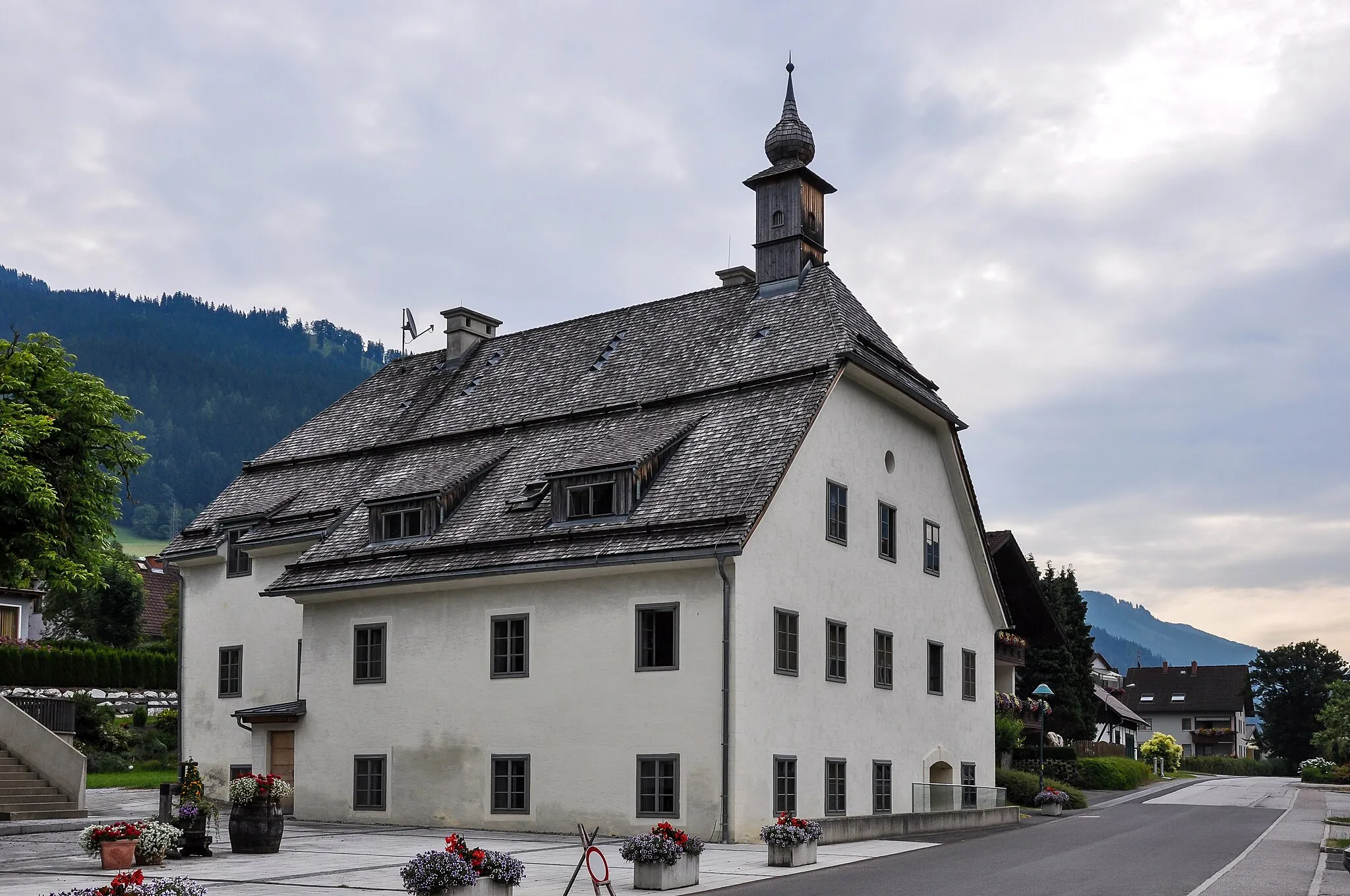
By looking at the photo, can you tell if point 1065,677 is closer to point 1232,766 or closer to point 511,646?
point 511,646

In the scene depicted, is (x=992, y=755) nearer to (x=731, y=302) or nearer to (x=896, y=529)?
(x=896, y=529)

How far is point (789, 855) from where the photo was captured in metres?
20.3

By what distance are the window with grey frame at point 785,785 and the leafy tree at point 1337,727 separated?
170ft

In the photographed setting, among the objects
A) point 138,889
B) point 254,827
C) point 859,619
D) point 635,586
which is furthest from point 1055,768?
point 138,889

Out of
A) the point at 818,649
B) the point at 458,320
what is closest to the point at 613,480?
the point at 818,649

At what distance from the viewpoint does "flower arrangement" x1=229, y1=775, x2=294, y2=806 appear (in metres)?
22.1

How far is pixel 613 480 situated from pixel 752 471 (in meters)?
3.23

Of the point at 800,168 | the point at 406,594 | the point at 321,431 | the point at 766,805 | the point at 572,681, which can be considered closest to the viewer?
the point at 766,805

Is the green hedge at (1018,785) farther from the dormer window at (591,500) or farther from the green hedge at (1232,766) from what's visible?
the green hedge at (1232,766)

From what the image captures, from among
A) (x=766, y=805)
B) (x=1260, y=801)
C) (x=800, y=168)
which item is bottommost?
(x=1260, y=801)

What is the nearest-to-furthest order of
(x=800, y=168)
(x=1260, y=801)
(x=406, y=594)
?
(x=406, y=594) → (x=800, y=168) → (x=1260, y=801)

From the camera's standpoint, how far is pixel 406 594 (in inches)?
1221

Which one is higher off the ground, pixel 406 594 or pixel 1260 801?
pixel 406 594

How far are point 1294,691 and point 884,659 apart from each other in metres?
85.7
